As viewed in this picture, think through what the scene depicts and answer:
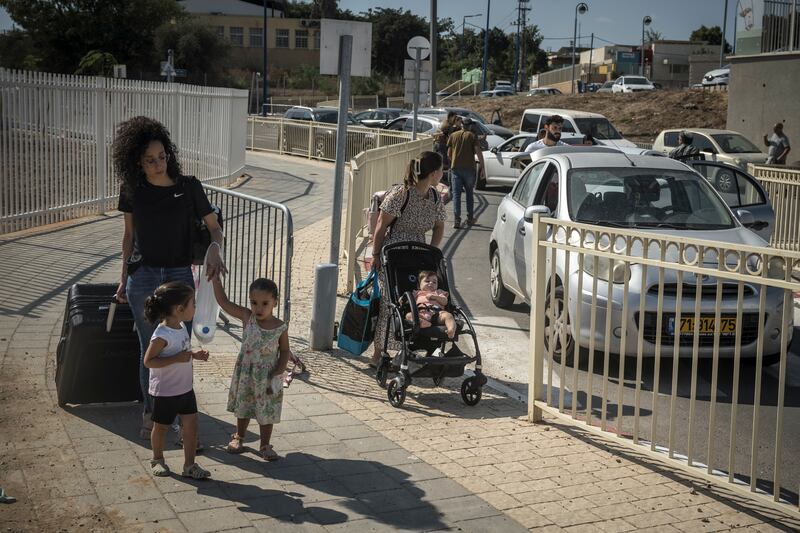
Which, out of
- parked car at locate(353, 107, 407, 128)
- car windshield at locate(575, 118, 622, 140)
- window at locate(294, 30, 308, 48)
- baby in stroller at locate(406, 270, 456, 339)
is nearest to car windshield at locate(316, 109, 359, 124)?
parked car at locate(353, 107, 407, 128)

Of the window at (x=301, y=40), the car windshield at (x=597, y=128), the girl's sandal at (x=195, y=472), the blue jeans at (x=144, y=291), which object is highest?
the window at (x=301, y=40)

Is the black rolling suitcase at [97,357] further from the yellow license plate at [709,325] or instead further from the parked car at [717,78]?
the parked car at [717,78]

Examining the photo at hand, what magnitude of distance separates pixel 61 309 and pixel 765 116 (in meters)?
28.6

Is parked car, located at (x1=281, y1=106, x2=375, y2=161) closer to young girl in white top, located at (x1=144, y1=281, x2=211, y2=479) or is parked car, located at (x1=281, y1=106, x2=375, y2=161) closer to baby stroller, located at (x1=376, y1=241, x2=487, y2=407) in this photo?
baby stroller, located at (x1=376, y1=241, x2=487, y2=407)

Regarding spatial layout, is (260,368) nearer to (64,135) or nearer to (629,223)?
(629,223)

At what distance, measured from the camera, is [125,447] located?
569cm

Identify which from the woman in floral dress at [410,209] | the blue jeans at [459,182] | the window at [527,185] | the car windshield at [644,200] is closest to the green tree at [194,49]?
the blue jeans at [459,182]

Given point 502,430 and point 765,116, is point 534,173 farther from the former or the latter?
point 765,116

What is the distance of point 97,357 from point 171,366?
1171 millimetres

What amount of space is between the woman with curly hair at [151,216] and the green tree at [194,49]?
7600cm

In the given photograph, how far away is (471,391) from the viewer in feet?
22.8

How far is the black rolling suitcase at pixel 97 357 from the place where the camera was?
614cm

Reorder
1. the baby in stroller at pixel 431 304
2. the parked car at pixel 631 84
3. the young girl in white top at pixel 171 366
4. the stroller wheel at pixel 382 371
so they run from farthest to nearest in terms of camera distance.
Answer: the parked car at pixel 631 84, the stroller wheel at pixel 382 371, the baby in stroller at pixel 431 304, the young girl in white top at pixel 171 366

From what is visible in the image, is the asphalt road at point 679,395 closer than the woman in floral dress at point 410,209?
Yes
